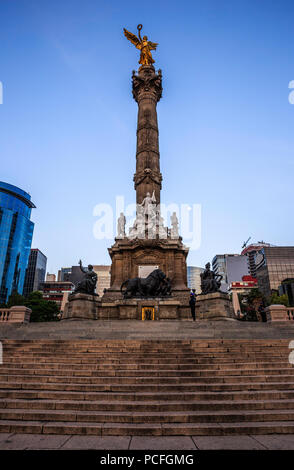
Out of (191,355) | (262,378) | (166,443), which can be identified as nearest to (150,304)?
(191,355)

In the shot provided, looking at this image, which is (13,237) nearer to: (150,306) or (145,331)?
(150,306)

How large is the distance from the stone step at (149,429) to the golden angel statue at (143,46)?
33651 mm

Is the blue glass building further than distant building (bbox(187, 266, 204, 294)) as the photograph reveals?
No

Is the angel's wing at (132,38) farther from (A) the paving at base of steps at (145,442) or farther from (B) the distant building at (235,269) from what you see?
(B) the distant building at (235,269)

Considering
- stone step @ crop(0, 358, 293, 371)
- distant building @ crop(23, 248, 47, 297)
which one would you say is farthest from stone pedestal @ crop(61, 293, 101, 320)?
distant building @ crop(23, 248, 47, 297)

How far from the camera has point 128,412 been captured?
521 centimetres

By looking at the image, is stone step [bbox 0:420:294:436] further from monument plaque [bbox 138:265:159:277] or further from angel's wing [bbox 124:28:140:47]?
angel's wing [bbox 124:28:140:47]

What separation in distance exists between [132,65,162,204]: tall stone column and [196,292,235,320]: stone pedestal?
387 inches

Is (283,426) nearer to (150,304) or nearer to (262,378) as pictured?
(262,378)

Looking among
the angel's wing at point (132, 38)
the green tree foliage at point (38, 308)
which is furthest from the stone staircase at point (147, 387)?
the green tree foliage at point (38, 308)

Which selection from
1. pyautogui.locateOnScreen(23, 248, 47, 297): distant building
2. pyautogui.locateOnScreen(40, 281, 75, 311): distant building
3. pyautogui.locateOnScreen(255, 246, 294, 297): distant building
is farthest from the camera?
pyautogui.locateOnScreen(23, 248, 47, 297): distant building

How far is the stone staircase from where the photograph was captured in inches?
185

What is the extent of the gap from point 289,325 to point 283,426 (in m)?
9.59

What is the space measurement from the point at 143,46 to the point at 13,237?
204ft
